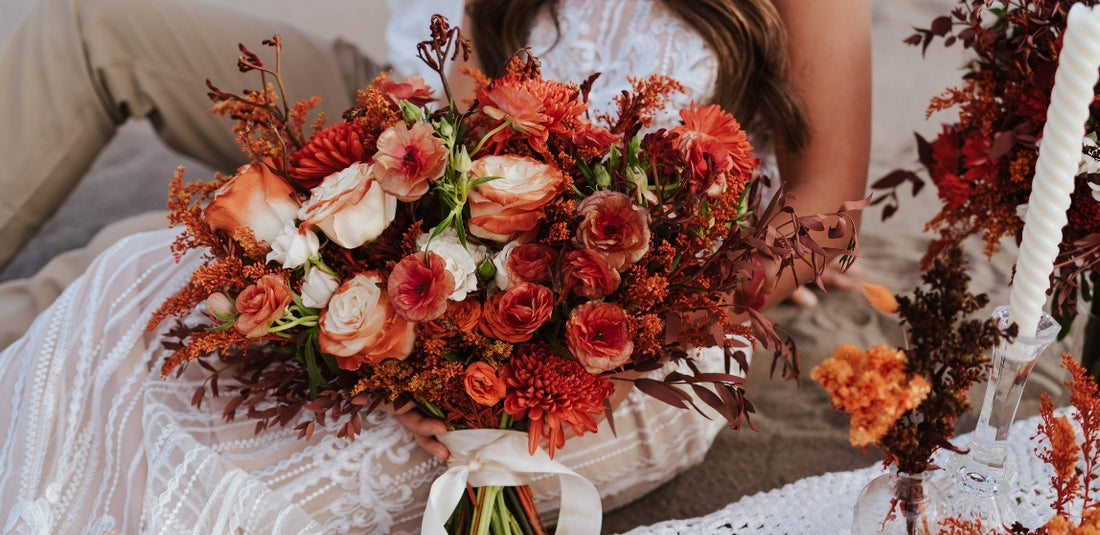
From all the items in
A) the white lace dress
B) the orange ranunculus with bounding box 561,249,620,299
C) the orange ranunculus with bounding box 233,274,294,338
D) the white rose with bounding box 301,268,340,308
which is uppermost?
the orange ranunculus with bounding box 561,249,620,299

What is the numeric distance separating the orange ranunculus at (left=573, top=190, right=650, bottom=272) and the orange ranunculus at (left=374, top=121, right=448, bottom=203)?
0.43 ft

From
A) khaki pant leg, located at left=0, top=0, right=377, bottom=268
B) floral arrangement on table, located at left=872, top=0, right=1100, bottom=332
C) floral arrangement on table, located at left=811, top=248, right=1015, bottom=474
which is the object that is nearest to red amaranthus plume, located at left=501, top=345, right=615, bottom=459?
floral arrangement on table, located at left=811, top=248, right=1015, bottom=474

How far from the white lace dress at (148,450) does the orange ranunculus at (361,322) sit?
0.29 meters

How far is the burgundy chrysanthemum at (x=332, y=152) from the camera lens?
0.79 meters

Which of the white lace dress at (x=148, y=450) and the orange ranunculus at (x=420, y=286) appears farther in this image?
the white lace dress at (x=148, y=450)

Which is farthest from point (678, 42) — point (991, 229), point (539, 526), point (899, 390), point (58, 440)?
point (58, 440)

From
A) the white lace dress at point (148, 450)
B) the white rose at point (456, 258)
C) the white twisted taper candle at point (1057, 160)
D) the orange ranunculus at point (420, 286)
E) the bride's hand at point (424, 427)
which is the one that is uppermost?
the white twisted taper candle at point (1057, 160)

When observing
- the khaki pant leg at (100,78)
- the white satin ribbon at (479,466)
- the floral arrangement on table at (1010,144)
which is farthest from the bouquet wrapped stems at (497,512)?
the khaki pant leg at (100,78)

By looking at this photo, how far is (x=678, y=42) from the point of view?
1.38 m

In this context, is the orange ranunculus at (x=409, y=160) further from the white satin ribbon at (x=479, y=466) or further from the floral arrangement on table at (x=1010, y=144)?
the floral arrangement on table at (x=1010, y=144)

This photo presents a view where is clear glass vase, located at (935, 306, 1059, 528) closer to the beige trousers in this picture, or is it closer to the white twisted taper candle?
the white twisted taper candle

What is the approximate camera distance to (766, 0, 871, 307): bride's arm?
4.25 ft

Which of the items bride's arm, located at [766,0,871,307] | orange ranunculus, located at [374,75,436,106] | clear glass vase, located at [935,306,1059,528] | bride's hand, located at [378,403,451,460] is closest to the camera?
clear glass vase, located at [935,306,1059,528]

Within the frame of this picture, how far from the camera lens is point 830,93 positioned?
1.32 meters
